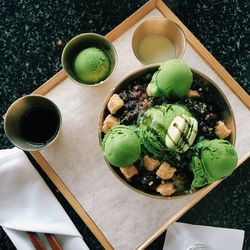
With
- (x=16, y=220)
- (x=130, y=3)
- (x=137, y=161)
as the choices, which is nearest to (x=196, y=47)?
(x=130, y=3)

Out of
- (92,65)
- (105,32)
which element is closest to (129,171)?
(92,65)

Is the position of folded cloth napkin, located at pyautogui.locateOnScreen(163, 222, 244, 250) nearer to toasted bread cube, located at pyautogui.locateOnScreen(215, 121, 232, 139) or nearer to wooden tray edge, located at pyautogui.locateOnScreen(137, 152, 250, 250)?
wooden tray edge, located at pyautogui.locateOnScreen(137, 152, 250, 250)

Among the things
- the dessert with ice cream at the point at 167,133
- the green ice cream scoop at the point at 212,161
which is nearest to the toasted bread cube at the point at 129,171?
the dessert with ice cream at the point at 167,133

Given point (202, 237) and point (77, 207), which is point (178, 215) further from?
point (77, 207)

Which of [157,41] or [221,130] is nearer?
[221,130]

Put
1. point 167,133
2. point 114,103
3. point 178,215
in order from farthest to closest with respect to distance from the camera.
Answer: point 178,215 → point 114,103 → point 167,133

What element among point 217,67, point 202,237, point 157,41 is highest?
point 157,41
